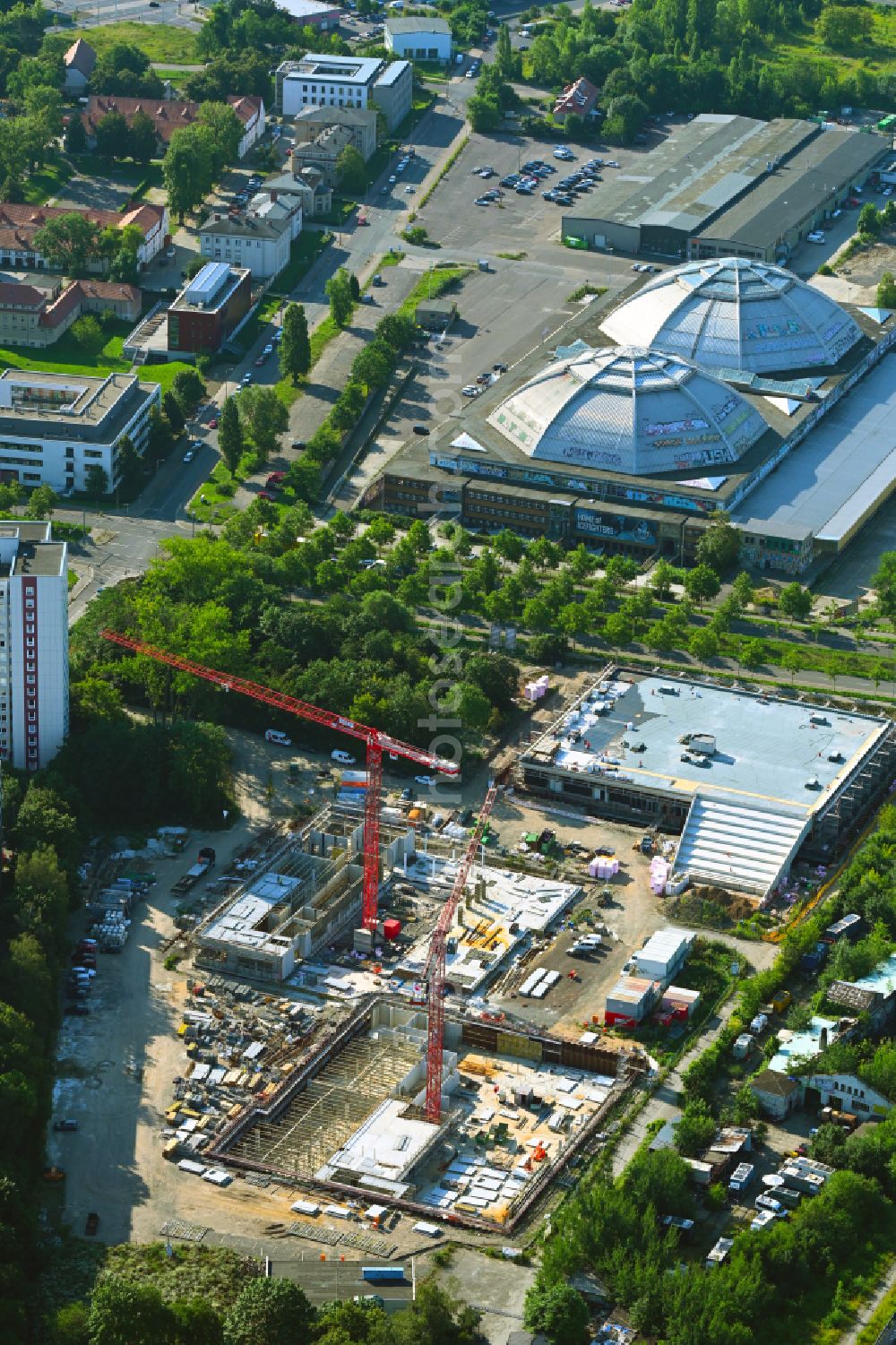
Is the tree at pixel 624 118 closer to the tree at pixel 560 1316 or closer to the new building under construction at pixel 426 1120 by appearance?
the new building under construction at pixel 426 1120

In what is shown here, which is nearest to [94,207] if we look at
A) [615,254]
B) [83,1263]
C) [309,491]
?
[615,254]

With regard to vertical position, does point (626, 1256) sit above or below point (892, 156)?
above

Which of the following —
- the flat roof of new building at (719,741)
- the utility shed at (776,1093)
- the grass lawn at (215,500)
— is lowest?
the grass lawn at (215,500)

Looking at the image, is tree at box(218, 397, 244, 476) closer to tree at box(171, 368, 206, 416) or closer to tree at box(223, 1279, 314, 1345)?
tree at box(171, 368, 206, 416)

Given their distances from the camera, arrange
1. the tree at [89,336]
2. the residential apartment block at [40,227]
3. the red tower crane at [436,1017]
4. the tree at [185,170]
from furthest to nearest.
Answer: the tree at [185,170], the residential apartment block at [40,227], the tree at [89,336], the red tower crane at [436,1017]

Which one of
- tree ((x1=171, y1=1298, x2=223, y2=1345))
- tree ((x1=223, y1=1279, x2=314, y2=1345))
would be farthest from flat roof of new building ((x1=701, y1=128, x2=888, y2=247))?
tree ((x1=171, y1=1298, x2=223, y2=1345))

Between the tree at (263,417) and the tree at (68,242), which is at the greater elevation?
the tree at (263,417)

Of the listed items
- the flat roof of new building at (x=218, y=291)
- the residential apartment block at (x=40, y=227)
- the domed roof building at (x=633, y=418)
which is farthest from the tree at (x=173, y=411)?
the residential apartment block at (x=40, y=227)

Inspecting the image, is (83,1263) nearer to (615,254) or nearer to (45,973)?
(45,973)
